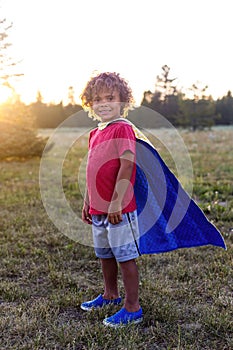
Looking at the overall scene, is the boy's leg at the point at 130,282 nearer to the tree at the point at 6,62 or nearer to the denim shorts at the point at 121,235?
the denim shorts at the point at 121,235

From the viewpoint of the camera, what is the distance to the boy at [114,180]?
2.99m

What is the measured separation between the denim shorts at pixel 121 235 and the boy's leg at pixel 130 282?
8cm

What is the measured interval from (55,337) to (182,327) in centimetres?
97

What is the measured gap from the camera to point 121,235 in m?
3.10

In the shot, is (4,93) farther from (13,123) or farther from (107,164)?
(107,164)

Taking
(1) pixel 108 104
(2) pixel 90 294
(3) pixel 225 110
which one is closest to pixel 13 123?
(2) pixel 90 294

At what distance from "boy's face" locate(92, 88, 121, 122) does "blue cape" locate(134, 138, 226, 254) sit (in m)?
0.30

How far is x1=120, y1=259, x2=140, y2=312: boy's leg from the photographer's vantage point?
3.18 m

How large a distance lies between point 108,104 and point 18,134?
12.6 metres

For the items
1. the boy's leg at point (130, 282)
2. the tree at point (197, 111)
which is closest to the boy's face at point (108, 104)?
the boy's leg at point (130, 282)

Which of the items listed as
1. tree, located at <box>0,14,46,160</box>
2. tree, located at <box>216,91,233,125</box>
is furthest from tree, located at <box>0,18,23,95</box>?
tree, located at <box>216,91,233,125</box>

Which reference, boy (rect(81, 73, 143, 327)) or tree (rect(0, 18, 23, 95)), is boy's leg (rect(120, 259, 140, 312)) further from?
tree (rect(0, 18, 23, 95))

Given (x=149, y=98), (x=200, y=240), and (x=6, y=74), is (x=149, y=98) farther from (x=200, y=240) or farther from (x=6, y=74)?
(x=200, y=240)

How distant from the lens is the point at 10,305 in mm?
3543
